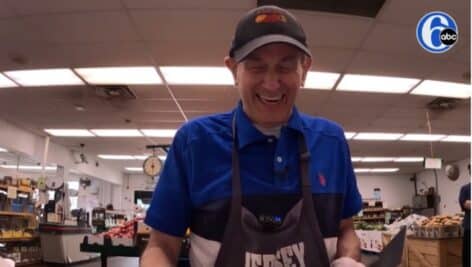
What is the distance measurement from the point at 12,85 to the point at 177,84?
2842mm

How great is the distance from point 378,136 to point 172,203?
10555mm

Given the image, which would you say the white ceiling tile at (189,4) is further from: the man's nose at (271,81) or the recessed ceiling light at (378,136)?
the recessed ceiling light at (378,136)

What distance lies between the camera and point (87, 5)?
422cm

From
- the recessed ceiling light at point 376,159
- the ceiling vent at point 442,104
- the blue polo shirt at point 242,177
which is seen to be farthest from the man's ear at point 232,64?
the recessed ceiling light at point 376,159

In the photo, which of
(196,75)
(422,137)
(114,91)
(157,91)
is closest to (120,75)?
(114,91)

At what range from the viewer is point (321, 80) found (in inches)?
254

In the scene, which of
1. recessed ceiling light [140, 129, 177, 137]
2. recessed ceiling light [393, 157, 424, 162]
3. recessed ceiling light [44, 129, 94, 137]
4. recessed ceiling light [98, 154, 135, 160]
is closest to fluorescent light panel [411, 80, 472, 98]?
recessed ceiling light [140, 129, 177, 137]

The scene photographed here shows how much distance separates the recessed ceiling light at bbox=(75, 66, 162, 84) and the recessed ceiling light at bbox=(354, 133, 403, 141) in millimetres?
6109

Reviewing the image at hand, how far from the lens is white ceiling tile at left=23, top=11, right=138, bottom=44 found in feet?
14.6

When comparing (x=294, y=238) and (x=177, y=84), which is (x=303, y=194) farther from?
(x=177, y=84)

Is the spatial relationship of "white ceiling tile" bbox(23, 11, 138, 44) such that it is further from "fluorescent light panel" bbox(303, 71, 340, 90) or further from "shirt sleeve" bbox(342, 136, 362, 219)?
"shirt sleeve" bbox(342, 136, 362, 219)

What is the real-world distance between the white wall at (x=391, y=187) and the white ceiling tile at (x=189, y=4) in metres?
16.9

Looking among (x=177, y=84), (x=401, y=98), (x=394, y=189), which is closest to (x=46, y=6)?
(x=177, y=84)

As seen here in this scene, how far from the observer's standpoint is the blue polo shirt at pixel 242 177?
87cm
